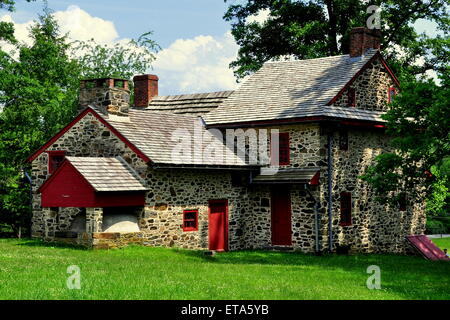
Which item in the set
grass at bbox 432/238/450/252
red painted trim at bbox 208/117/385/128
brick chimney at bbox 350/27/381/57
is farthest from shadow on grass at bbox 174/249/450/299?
grass at bbox 432/238/450/252

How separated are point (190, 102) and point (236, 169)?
24.3ft

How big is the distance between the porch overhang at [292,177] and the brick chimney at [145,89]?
32.7 feet

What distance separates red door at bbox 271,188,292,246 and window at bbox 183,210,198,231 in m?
3.38

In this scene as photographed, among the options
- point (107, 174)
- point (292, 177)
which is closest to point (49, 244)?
point (107, 174)

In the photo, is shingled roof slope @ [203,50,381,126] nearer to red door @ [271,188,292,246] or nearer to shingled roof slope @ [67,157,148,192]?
red door @ [271,188,292,246]

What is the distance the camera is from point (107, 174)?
21.7m

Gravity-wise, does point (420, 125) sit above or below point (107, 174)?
above

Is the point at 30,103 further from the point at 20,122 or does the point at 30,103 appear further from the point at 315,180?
the point at 315,180

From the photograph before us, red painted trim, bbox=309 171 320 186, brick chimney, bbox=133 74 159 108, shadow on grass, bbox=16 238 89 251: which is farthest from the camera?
brick chimney, bbox=133 74 159 108

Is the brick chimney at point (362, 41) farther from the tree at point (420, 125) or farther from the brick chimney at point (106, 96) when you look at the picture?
the brick chimney at point (106, 96)

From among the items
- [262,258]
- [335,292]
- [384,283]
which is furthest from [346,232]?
[335,292]

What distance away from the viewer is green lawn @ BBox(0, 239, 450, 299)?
39.8ft

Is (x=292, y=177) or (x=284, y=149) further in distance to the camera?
(x=284, y=149)
